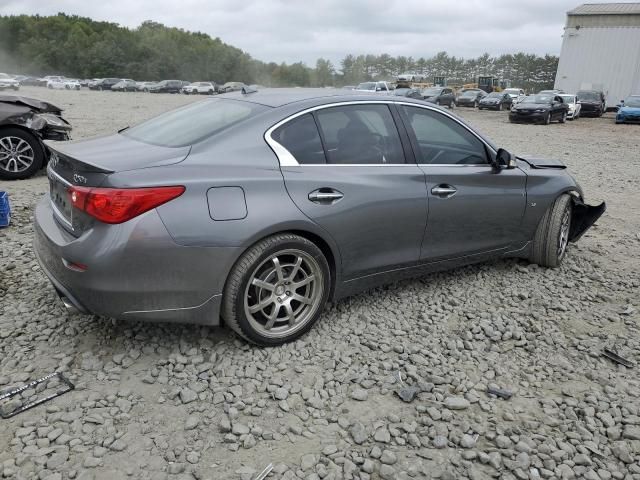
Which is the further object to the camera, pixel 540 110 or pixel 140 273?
pixel 540 110

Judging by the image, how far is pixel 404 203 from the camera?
3580mm

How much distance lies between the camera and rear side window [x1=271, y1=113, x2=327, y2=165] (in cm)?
321

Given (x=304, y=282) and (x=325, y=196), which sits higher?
(x=325, y=196)

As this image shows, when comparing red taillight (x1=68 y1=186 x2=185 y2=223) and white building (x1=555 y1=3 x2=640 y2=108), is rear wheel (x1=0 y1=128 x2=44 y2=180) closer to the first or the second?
red taillight (x1=68 y1=186 x2=185 y2=223)

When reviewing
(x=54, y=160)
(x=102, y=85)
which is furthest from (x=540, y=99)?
(x=102, y=85)

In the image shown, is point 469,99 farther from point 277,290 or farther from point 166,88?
point 277,290

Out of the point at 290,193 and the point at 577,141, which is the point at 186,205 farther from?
the point at 577,141

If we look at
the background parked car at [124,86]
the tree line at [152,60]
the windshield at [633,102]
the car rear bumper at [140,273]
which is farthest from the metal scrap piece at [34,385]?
the tree line at [152,60]

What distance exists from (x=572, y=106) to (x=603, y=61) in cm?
1301

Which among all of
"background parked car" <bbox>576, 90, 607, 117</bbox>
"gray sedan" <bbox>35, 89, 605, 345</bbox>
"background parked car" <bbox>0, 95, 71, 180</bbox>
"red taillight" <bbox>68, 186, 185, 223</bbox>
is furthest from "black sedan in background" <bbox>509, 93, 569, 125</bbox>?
"red taillight" <bbox>68, 186, 185, 223</bbox>

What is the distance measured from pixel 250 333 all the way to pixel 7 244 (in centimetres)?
309

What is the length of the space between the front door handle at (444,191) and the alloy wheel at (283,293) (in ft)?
3.58

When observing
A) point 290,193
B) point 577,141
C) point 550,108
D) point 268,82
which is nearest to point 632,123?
point 550,108

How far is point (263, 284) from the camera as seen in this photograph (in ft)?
10.2
